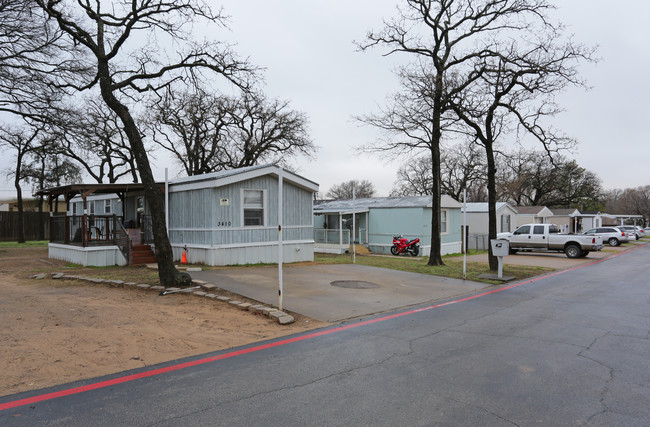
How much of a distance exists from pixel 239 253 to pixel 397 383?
11.7 meters

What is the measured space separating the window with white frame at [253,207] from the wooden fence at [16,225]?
28219 millimetres

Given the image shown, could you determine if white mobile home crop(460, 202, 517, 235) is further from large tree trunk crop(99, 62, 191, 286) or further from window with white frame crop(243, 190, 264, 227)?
large tree trunk crop(99, 62, 191, 286)

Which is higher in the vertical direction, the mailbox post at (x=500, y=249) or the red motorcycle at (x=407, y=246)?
the mailbox post at (x=500, y=249)

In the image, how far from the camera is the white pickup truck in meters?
22.7

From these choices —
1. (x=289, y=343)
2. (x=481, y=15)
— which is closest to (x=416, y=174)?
(x=481, y=15)

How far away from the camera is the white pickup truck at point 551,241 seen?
2270 cm

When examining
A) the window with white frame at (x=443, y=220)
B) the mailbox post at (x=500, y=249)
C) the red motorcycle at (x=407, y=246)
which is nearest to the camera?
the mailbox post at (x=500, y=249)

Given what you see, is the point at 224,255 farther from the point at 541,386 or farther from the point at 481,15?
the point at 481,15

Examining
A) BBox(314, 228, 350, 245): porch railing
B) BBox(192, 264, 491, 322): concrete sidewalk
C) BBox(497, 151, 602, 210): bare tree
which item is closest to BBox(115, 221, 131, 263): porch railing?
BBox(192, 264, 491, 322): concrete sidewalk

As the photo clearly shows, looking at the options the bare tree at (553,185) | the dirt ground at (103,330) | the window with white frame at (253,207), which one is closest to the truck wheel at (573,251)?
the window with white frame at (253,207)

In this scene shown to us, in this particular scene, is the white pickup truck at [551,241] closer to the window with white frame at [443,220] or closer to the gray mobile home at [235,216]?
the window with white frame at [443,220]

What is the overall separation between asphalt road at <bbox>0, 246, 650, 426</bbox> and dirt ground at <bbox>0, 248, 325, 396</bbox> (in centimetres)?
48

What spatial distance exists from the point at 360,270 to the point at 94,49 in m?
10.5

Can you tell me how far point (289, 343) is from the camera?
599 cm
